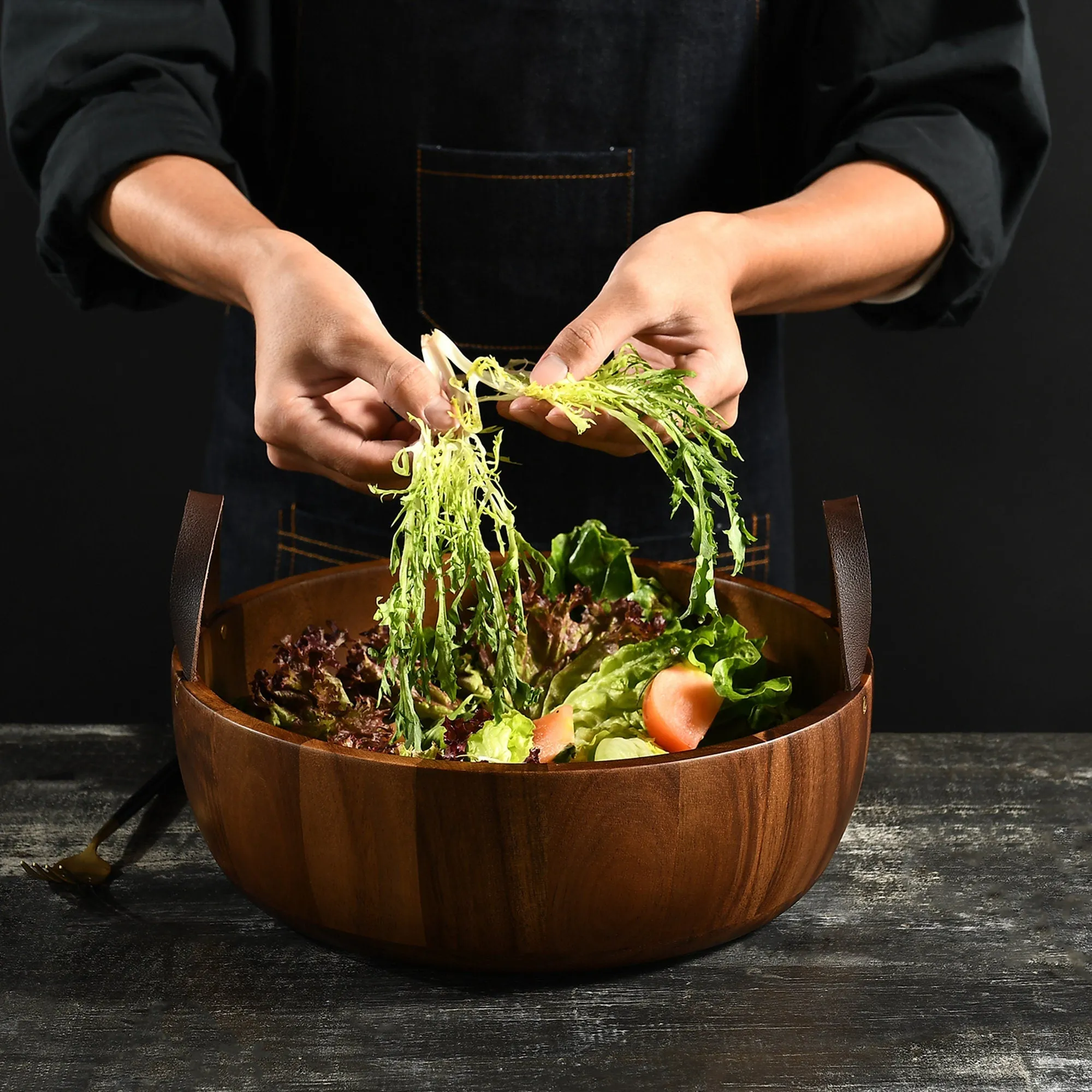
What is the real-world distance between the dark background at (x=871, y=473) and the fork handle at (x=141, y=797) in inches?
54.7

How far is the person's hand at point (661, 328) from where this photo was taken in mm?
1012

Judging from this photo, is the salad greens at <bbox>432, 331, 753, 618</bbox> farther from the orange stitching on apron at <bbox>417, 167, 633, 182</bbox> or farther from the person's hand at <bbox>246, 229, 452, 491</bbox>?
the orange stitching on apron at <bbox>417, 167, 633, 182</bbox>

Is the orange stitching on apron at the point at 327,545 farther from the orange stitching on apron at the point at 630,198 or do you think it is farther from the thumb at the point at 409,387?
the thumb at the point at 409,387

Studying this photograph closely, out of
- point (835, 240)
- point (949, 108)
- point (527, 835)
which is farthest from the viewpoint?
point (949, 108)

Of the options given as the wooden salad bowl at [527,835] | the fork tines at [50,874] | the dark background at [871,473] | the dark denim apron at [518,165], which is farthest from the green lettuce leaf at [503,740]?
the dark background at [871,473]

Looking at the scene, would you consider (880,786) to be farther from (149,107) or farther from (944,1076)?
(149,107)

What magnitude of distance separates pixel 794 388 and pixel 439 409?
5.31 feet

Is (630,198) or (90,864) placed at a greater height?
(630,198)

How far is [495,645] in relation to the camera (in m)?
1.03

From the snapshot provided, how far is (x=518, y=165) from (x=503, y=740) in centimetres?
84

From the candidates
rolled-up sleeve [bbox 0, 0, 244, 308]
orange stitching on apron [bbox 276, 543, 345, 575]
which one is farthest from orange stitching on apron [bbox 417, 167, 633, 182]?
orange stitching on apron [bbox 276, 543, 345, 575]

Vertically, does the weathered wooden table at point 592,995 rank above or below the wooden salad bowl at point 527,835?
below

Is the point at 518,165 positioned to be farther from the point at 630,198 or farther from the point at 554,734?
the point at 554,734

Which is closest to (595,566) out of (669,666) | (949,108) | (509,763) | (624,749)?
(669,666)
